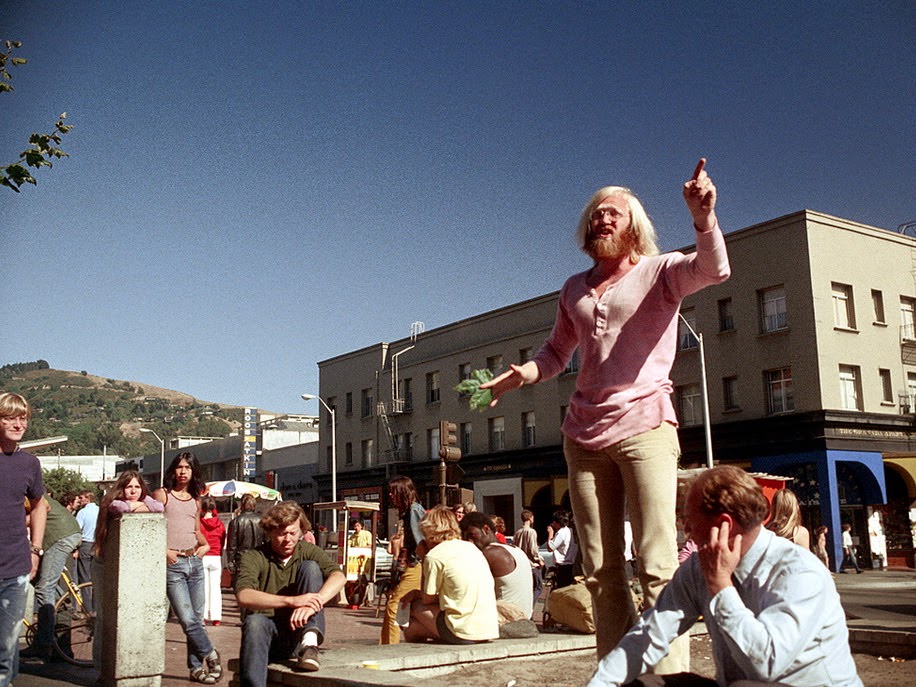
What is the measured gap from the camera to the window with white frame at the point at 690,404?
3466cm

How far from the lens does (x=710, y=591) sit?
3.05 m

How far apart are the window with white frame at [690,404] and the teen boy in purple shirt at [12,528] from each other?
3086 cm

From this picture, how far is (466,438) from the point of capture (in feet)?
153

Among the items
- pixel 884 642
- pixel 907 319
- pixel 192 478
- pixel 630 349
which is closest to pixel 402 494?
pixel 192 478

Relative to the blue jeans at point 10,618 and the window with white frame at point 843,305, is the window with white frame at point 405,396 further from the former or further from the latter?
the blue jeans at point 10,618

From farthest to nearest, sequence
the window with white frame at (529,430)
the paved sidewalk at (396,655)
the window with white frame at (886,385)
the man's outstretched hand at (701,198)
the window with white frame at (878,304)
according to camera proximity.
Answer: the window with white frame at (529,430), the window with white frame at (878,304), the window with white frame at (886,385), the paved sidewalk at (396,655), the man's outstretched hand at (701,198)

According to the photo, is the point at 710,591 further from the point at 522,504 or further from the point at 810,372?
the point at 522,504

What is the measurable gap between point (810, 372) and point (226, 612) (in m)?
22.1

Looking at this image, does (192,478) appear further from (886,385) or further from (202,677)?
(886,385)

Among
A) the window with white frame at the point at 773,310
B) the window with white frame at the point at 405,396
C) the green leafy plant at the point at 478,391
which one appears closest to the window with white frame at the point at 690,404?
the window with white frame at the point at 773,310

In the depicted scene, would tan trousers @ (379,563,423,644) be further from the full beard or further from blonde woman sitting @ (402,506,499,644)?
the full beard

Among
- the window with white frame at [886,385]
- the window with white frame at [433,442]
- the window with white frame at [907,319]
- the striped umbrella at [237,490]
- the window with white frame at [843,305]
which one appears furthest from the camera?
the window with white frame at [433,442]

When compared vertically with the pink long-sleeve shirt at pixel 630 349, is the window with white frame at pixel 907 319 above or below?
above

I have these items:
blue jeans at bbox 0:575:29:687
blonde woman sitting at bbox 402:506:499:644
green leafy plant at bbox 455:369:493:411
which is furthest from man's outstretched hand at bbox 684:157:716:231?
blonde woman sitting at bbox 402:506:499:644
